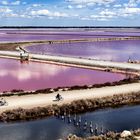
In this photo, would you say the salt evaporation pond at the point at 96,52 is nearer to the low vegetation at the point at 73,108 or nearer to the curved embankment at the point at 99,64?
the curved embankment at the point at 99,64

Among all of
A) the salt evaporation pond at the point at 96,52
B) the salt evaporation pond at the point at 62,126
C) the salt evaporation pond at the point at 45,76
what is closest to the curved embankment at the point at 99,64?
the salt evaporation pond at the point at 45,76

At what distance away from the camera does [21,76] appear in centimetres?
4916

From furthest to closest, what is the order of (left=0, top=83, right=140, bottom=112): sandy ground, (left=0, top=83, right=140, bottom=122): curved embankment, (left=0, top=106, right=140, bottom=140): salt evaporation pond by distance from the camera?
(left=0, top=83, right=140, bottom=112): sandy ground < (left=0, top=83, right=140, bottom=122): curved embankment < (left=0, top=106, right=140, bottom=140): salt evaporation pond

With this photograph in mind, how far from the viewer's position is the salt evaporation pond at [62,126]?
88.9 feet

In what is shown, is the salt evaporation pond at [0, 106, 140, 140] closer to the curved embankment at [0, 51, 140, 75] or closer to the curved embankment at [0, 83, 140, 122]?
the curved embankment at [0, 83, 140, 122]

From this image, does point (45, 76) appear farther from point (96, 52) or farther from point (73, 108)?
point (96, 52)

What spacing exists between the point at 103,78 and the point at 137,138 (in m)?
22.4

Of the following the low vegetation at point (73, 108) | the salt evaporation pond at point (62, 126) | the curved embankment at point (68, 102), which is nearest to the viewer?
the salt evaporation pond at point (62, 126)

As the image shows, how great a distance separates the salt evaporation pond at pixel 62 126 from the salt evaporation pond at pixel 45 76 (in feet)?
36.0

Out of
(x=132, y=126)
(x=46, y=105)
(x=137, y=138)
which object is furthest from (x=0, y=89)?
(x=137, y=138)

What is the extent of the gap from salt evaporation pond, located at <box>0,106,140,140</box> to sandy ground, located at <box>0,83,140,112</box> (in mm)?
2233

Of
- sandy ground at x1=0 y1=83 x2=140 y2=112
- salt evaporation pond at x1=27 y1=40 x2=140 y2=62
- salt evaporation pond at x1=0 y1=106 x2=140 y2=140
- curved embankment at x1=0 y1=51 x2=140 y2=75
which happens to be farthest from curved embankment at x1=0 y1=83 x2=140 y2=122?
salt evaporation pond at x1=27 y1=40 x2=140 y2=62

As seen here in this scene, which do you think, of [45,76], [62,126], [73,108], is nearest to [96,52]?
[45,76]

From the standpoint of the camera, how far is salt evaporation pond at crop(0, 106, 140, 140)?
27094 millimetres
